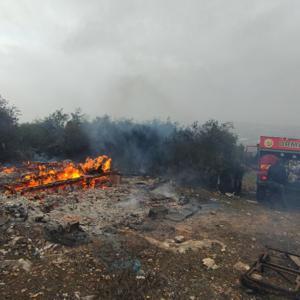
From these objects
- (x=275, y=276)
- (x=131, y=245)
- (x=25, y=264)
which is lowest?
(x=275, y=276)

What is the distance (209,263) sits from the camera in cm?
669

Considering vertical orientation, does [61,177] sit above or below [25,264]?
above

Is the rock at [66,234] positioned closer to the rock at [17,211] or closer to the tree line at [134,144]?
the rock at [17,211]

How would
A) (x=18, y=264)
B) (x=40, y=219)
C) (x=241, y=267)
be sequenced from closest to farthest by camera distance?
(x=18, y=264) < (x=241, y=267) < (x=40, y=219)

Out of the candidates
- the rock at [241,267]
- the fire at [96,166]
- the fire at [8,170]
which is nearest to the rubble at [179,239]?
the rock at [241,267]

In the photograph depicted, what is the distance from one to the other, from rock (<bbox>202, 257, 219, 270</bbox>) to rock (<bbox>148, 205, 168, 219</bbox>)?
2987 millimetres

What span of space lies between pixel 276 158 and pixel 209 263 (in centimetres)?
778

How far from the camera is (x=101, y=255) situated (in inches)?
261

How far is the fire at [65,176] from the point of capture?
11.5m

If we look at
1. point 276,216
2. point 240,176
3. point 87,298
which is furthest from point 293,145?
Result: point 87,298

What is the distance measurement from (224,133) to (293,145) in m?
3.49

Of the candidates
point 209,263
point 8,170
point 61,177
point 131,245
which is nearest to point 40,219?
point 131,245

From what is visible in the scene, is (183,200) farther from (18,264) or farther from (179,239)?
(18,264)

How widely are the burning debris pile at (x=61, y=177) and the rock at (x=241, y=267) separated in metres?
7.48
